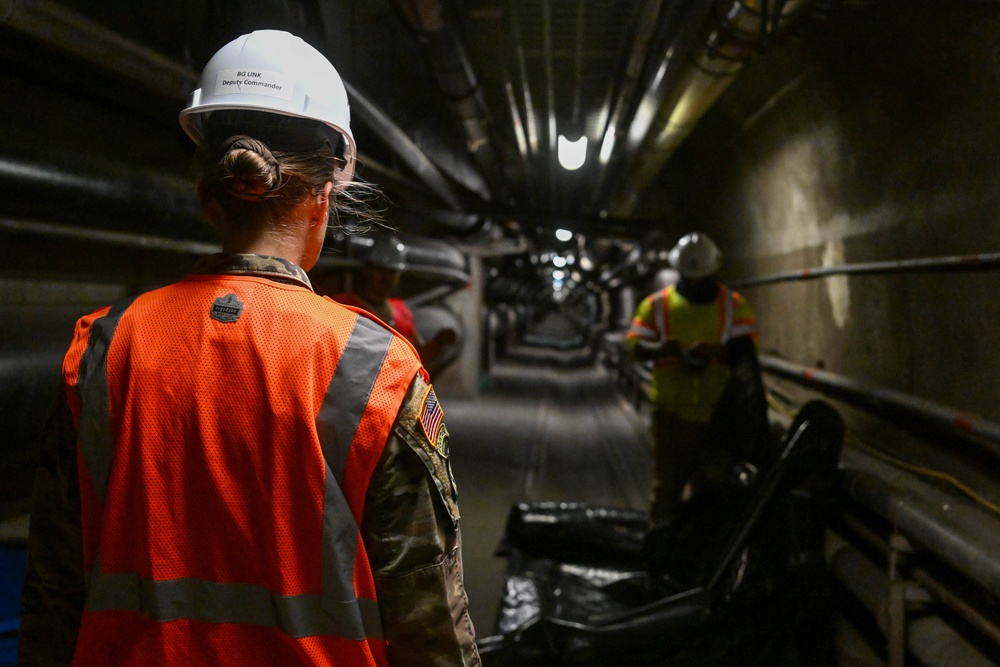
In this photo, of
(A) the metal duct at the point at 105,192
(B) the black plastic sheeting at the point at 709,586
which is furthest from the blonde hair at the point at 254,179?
(B) the black plastic sheeting at the point at 709,586

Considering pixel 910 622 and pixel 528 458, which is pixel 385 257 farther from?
pixel 528 458

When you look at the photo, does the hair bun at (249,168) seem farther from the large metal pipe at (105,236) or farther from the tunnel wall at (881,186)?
the tunnel wall at (881,186)

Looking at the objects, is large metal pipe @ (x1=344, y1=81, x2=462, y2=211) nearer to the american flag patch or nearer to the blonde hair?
the blonde hair

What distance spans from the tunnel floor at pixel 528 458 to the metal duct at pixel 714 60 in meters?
2.67

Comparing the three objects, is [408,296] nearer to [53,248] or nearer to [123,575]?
[53,248]

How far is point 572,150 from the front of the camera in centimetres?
583

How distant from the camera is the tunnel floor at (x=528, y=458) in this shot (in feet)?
13.2

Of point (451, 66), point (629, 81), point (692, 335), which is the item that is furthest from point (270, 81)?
point (629, 81)

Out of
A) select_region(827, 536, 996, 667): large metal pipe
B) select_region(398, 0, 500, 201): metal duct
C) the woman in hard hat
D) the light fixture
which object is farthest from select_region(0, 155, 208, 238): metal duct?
the light fixture

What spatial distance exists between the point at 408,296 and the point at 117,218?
6595 mm

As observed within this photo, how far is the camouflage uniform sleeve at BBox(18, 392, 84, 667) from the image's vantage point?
98 centimetres

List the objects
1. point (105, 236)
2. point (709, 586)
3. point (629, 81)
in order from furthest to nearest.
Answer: point (629, 81) → point (709, 586) → point (105, 236)

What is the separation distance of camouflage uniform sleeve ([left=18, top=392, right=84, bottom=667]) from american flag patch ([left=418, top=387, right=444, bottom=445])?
1.73 feet

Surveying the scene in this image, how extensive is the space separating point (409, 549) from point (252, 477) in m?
0.23
